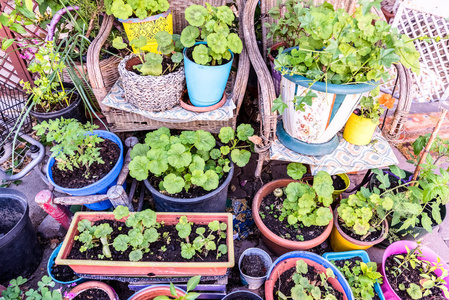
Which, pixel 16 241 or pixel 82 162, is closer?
pixel 16 241

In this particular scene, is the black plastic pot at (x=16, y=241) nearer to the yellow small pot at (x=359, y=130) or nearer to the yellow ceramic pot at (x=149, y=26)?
the yellow ceramic pot at (x=149, y=26)

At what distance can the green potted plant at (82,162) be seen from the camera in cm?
157

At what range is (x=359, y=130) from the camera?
1803 millimetres

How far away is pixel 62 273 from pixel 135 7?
155 cm

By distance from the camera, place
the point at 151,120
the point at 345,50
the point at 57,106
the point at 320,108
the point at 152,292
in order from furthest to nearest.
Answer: the point at 57,106, the point at 151,120, the point at 320,108, the point at 152,292, the point at 345,50

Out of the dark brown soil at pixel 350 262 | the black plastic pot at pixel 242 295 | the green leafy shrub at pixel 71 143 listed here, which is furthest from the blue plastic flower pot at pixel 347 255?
the green leafy shrub at pixel 71 143

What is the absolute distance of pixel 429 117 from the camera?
2830mm

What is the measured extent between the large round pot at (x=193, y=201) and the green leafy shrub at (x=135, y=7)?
939 millimetres

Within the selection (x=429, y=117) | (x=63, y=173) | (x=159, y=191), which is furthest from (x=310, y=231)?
(x=429, y=117)

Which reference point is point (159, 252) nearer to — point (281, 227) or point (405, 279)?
point (281, 227)

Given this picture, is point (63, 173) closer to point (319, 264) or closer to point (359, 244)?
point (319, 264)

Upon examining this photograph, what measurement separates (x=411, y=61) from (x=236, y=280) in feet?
4.90

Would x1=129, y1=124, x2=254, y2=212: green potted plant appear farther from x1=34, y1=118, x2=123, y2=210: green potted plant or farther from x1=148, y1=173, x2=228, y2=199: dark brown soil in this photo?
x1=34, y1=118, x2=123, y2=210: green potted plant

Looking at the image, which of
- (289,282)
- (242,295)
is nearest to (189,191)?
(242,295)
